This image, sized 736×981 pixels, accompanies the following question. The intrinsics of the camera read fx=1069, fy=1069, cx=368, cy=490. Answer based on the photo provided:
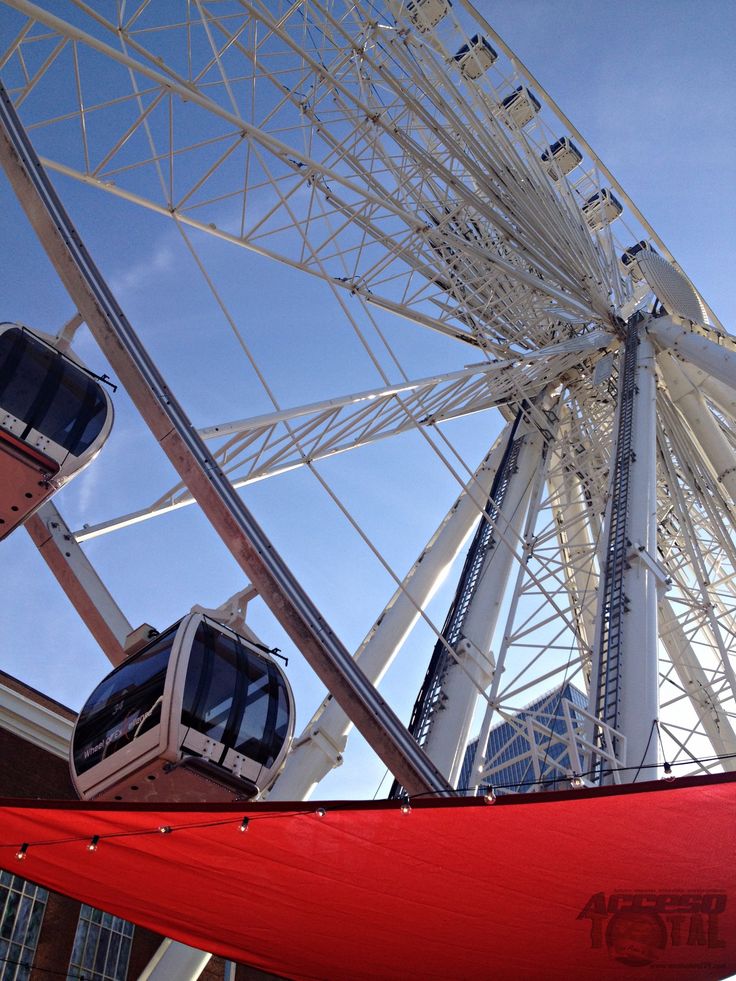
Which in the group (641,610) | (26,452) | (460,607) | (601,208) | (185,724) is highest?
(601,208)

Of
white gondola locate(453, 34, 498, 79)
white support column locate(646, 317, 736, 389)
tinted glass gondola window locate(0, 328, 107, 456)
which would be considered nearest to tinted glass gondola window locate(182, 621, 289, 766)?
tinted glass gondola window locate(0, 328, 107, 456)

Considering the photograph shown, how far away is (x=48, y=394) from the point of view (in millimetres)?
8922

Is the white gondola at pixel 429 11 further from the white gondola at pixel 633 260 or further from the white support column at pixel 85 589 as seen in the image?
the white support column at pixel 85 589

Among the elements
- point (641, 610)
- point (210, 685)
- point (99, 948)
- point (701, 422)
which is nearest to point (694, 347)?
point (701, 422)

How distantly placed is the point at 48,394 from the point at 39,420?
1.03ft

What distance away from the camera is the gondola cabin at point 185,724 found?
729 centimetres

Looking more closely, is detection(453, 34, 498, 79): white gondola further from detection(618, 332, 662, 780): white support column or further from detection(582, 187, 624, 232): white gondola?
detection(618, 332, 662, 780): white support column

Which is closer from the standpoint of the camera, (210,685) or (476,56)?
(210,685)

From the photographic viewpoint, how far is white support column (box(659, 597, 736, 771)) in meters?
15.7

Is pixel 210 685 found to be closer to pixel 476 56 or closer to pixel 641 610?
pixel 641 610

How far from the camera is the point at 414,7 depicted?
69.9ft

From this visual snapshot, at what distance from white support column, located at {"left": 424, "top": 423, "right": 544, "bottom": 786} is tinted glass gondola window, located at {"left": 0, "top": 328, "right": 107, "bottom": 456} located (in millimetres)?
4083

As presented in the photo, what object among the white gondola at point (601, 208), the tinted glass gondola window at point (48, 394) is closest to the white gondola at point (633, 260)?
the white gondola at point (601, 208)

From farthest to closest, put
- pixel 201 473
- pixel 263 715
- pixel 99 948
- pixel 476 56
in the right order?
pixel 476 56
pixel 99 948
pixel 263 715
pixel 201 473
